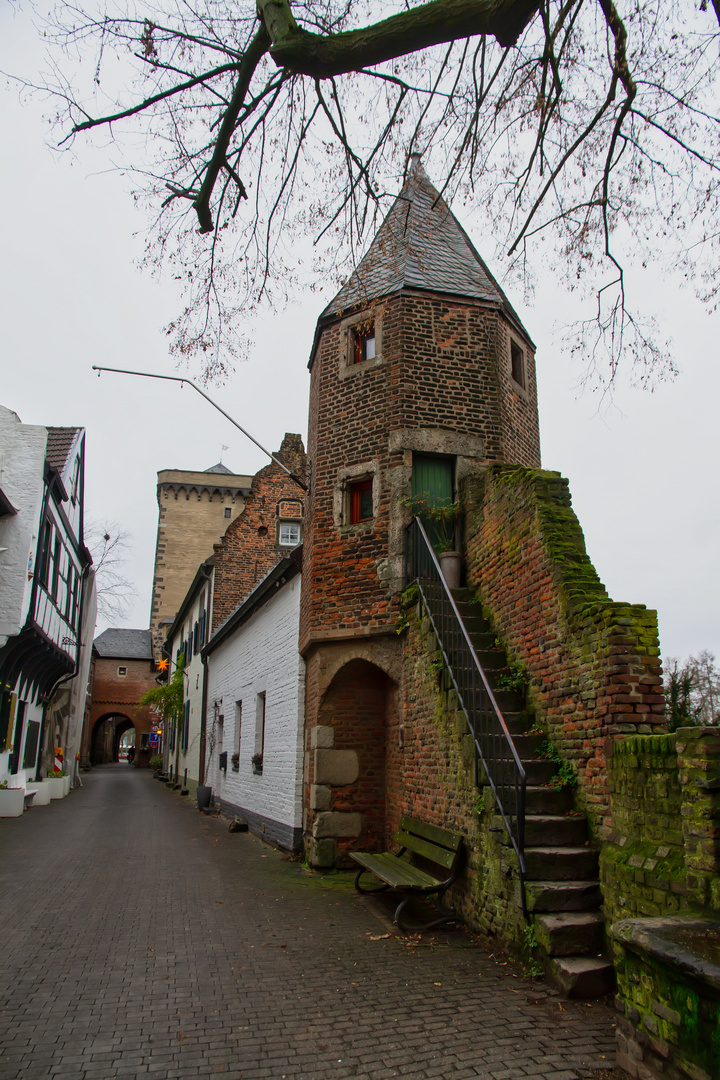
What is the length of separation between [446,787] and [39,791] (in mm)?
15597

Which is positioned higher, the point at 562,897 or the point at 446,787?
the point at 446,787

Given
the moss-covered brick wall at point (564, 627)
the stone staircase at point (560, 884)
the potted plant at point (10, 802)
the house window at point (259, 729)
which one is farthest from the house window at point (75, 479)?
the stone staircase at point (560, 884)

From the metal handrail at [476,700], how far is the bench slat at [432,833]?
2.96ft

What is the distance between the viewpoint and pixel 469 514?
9.77m

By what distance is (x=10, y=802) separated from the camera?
1650 centimetres

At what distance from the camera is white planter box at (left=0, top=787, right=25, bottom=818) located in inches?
645

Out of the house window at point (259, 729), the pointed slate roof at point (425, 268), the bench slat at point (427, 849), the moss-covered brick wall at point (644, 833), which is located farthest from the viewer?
the house window at point (259, 729)

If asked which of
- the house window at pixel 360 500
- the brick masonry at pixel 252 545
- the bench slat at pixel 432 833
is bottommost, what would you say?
the bench slat at pixel 432 833

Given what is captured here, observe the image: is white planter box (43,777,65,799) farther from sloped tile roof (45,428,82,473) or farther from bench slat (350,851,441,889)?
bench slat (350,851,441,889)

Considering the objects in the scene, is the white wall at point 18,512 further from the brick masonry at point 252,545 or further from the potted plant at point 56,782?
the brick masonry at point 252,545

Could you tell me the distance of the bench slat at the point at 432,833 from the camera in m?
7.05

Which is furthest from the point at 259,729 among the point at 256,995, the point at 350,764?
the point at 256,995

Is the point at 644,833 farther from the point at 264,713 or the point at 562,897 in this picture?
the point at 264,713

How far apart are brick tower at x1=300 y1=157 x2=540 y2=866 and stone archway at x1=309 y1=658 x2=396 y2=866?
0.05ft
